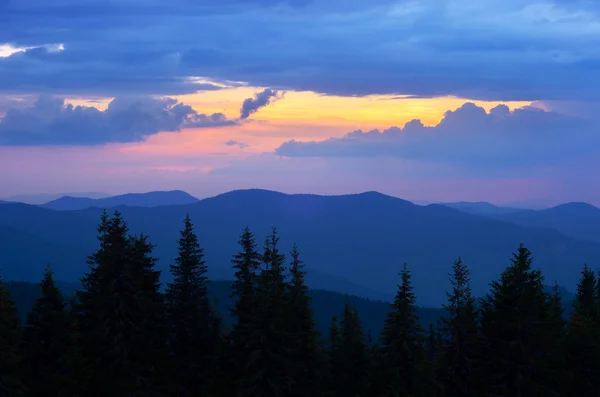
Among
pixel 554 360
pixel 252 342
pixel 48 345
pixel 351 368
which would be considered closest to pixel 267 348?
pixel 252 342

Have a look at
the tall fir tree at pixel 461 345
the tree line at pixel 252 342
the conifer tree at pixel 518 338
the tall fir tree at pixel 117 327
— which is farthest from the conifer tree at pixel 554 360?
the tall fir tree at pixel 117 327

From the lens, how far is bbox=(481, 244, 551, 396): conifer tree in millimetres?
38406

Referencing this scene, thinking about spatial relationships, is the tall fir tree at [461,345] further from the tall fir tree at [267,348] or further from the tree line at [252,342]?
the tall fir tree at [267,348]

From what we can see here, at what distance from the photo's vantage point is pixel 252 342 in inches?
1576

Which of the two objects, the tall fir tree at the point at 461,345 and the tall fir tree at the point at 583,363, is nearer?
the tall fir tree at the point at 461,345

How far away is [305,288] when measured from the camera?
44188 mm

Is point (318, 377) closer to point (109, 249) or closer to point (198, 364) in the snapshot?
point (198, 364)

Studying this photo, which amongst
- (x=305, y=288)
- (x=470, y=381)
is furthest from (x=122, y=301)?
(x=470, y=381)

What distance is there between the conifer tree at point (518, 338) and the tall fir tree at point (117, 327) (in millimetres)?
20415

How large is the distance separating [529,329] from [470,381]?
5.57 metres

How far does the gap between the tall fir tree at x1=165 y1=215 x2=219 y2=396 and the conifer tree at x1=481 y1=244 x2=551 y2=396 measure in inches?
705

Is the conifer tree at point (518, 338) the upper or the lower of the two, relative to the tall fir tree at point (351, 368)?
upper

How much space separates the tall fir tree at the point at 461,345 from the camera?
135ft

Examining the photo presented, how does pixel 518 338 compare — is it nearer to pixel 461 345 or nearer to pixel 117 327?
pixel 461 345
